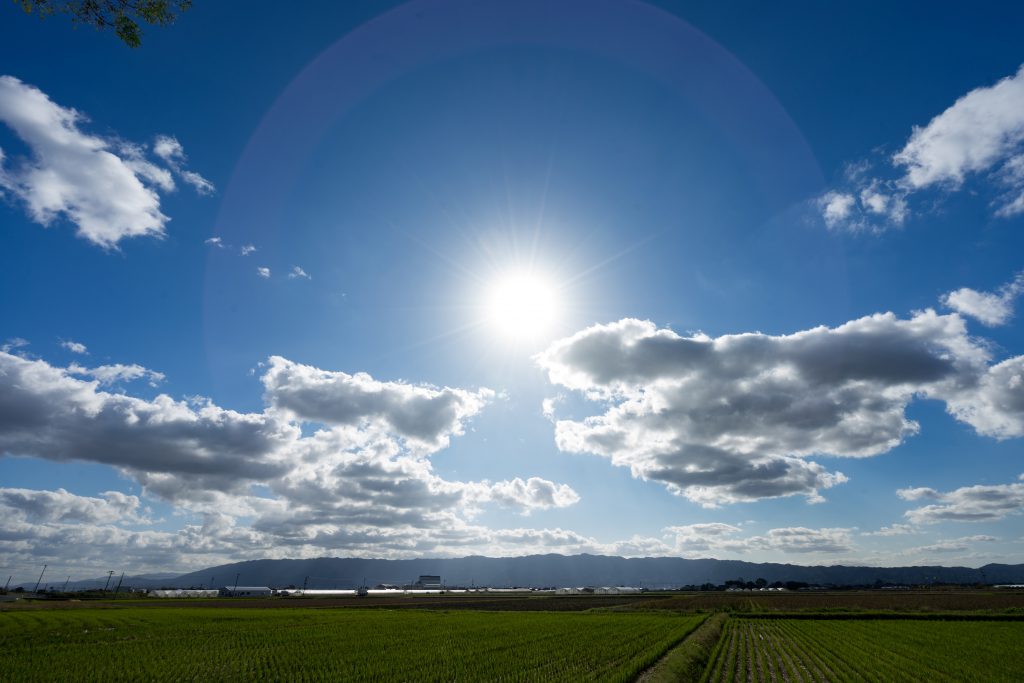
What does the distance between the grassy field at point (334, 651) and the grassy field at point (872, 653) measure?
5.67 meters

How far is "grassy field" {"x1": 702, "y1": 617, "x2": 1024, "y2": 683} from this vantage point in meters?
30.3

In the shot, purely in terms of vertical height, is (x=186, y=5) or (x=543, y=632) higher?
(x=186, y=5)

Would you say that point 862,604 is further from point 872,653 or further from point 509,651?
point 509,651

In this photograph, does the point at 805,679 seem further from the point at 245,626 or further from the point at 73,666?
the point at 245,626

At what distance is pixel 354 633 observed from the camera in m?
52.3

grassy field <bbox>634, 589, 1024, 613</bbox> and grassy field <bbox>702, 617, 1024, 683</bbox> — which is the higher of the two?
grassy field <bbox>634, 589, 1024, 613</bbox>

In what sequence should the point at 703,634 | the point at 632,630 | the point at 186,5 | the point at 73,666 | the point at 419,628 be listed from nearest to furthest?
the point at 186,5, the point at 73,666, the point at 703,634, the point at 632,630, the point at 419,628

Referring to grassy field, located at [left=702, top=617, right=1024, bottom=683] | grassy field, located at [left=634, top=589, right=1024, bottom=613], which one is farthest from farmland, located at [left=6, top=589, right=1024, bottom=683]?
grassy field, located at [left=634, top=589, right=1024, bottom=613]

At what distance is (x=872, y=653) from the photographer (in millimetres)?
38688

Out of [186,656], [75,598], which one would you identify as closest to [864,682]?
[186,656]

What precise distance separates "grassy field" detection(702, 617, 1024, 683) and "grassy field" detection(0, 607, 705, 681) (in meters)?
5.67

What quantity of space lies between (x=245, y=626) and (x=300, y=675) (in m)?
38.7

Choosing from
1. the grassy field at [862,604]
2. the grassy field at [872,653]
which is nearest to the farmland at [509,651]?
the grassy field at [872,653]

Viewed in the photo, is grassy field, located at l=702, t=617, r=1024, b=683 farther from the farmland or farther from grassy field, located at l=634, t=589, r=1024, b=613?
grassy field, located at l=634, t=589, r=1024, b=613
